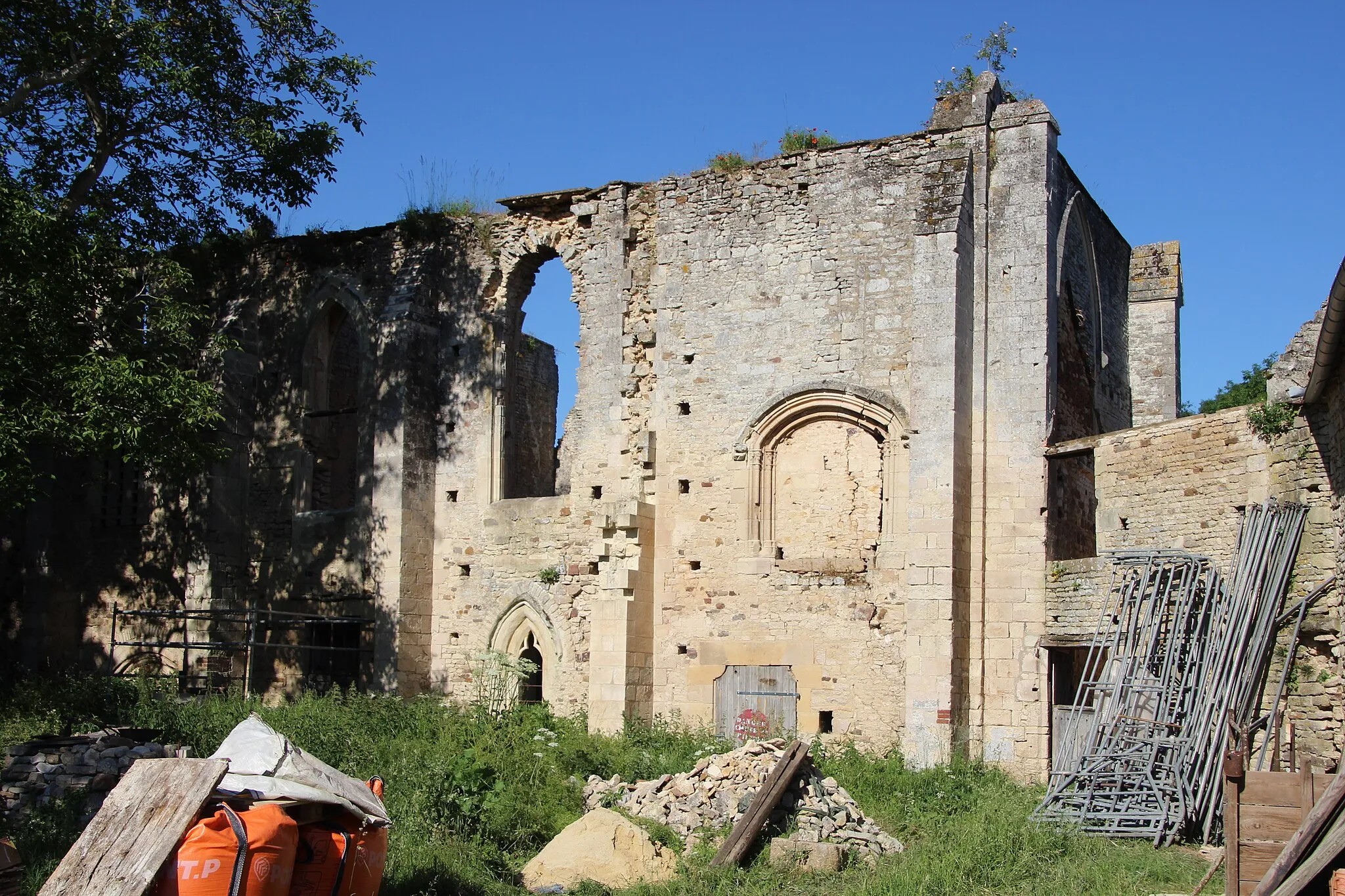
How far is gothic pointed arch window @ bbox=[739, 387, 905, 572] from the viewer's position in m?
14.8

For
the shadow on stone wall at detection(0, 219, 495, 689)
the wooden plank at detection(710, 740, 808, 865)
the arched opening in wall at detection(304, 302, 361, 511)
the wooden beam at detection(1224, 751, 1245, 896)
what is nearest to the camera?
the wooden beam at detection(1224, 751, 1245, 896)

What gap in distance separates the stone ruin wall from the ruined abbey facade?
0.41 ft

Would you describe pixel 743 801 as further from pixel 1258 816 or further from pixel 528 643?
pixel 528 643

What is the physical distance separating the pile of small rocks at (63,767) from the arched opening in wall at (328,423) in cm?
657

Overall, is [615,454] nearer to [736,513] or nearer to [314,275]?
[736,513]

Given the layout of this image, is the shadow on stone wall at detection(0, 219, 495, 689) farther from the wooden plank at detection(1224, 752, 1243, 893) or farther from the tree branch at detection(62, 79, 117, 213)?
the wooden plank at detection(1224, 752, 1243, 893)

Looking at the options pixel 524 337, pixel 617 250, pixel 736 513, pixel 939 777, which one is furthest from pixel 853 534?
pixel 524 337

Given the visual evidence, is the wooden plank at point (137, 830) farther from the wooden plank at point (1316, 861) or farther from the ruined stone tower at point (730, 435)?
the ruined stone tower at point (730, 435)

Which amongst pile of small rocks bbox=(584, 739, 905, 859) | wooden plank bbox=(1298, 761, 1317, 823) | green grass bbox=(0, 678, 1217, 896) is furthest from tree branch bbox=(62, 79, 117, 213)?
wooden plank bbox=(1298, 761, 1317, 823)

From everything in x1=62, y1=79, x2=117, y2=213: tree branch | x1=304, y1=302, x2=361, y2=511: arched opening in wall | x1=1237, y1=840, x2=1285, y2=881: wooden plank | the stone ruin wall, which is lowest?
x1=1237, y1=840, x2=1285, y2=881: wooden plank

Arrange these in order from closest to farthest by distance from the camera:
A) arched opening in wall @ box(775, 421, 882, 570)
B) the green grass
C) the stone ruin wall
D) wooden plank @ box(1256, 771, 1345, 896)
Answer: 1. wooden plank @ box(1256, 771, 1345, 896)
2. the green grass
3. the stone ruin wall
4. arched opening in wall @ box(775, 421, 882, 570)

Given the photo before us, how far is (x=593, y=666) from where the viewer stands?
1546 cm

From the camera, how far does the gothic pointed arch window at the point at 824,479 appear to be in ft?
48.5

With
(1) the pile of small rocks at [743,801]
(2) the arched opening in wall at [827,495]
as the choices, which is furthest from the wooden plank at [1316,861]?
(2) the arched opening in wall at [827,495]
